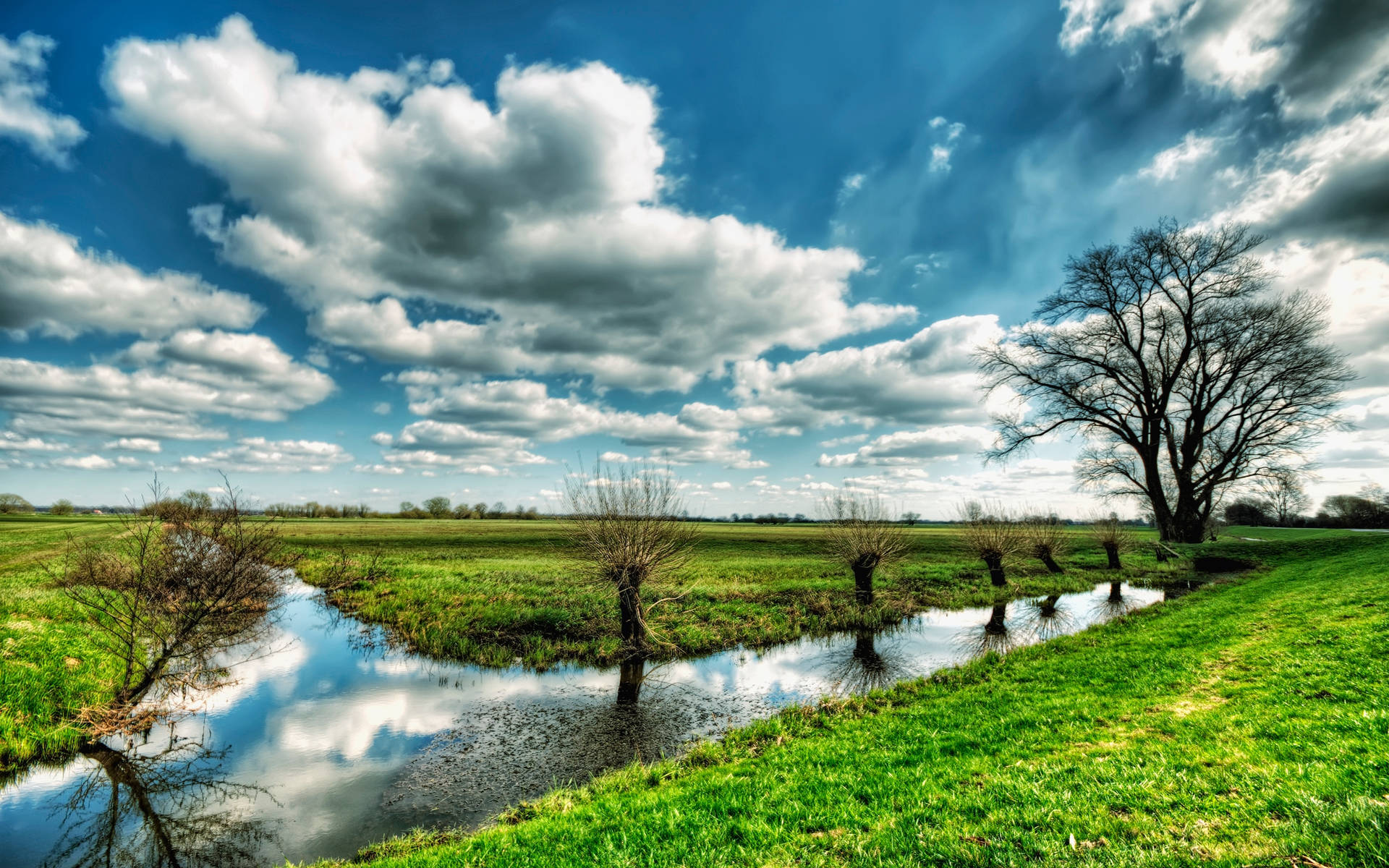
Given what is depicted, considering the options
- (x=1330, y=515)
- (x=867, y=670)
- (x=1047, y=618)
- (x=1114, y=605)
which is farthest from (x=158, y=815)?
(x=1330, y=515)

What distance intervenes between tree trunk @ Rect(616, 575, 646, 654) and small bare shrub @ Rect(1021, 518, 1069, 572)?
1019 inches

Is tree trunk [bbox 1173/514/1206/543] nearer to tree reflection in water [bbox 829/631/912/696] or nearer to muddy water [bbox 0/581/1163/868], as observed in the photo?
muddy water [bbox 0/581/1163/868]

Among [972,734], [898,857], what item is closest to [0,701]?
[898,857]

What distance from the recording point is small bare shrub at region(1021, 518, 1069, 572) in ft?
109

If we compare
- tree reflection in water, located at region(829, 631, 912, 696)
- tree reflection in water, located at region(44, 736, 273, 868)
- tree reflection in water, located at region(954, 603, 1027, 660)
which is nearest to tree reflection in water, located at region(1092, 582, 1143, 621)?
tree reflection in water, located at region(954, 603, 1027, 660)

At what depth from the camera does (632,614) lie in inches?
698

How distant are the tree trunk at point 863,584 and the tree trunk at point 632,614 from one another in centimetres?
1130

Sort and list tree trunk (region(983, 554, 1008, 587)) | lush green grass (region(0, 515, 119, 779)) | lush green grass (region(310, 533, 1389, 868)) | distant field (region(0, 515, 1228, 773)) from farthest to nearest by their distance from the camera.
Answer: tree trunk (region(983, 554, 1008, 587)), distant field (region(0, 515, 1228, 773)), lush green grass (region(0, 515, 119, 779)), lush green grass (region(310, 533, 1389, 868))

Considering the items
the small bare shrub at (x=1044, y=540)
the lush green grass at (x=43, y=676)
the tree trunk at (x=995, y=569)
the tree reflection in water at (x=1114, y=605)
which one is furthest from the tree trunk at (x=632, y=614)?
the small bare shrub at (x=1044, y=540)

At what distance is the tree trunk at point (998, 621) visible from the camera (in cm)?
1998

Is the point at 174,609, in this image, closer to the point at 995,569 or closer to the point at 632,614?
the point at 632,614

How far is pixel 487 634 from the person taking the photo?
19328mm

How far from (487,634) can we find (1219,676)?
64.5ft

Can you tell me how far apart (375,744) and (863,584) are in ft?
65.1
